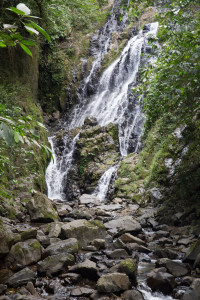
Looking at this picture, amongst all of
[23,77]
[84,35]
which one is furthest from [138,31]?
[23,77]

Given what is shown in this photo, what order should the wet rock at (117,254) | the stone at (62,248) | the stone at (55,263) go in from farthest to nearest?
1. the wet rock at (117,254)
2. the stone at (62,248)
3. the stone at (55,263)

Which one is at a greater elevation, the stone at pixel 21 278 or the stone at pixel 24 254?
the stone at pixel 24 254

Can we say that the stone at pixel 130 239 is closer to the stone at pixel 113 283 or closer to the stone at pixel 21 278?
the stone at pixel 113 283

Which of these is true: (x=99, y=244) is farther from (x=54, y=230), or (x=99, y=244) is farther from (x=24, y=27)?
(x=24, y=27)

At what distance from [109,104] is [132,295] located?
15987mm

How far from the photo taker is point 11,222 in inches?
259

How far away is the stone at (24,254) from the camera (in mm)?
4344

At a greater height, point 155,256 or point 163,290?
point 155,256

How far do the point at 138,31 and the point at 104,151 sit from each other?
15.6 metres

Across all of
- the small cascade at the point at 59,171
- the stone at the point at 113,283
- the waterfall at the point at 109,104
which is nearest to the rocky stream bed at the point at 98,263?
the stone at the point at 113,283

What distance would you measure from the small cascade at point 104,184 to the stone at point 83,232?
603 cm

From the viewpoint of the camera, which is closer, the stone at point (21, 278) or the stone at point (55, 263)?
the stone at point (21, 278)

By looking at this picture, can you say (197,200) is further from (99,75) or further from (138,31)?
(138,31)

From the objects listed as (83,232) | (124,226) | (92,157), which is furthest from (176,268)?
(92,157)
